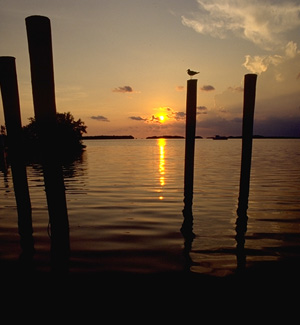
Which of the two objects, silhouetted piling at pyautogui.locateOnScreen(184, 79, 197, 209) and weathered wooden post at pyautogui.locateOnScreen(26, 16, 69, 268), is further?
silhouetted piling at pyautogui.locateOnScreen(184, 79, 197, 209)

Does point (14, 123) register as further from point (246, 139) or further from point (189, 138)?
point (246, 139)

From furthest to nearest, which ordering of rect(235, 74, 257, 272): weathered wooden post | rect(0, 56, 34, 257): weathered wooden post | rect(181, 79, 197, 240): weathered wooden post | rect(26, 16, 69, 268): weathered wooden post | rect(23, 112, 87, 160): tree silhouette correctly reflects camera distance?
rect(23, 112, 87, 160): tree silhouette
rect(181, 79, 197, 240): weathered wooden post
rect(235, 74, 257, 272): weathered wooden post
rect(0, 56, 34, 257): weathered wooden post
rect(26, 16, 69, 268): weathered wooden post

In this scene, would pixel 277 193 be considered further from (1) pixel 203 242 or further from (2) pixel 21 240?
(2) pixel 21 240

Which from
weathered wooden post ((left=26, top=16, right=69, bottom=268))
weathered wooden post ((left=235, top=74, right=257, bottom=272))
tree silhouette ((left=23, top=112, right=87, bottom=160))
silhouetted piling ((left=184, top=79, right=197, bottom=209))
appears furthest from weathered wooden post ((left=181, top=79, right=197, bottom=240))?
tree silhouette ((left=23, top=112, right=87, bottom=160))

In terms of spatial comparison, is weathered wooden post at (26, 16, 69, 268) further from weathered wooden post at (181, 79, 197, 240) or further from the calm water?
weathered wooden post at (181, 79, 197, 240)

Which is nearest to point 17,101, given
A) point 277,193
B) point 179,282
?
point 179,282

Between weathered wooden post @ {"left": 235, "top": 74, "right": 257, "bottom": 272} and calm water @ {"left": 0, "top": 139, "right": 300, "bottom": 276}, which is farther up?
weathered wooden post @ {"left": 235, "top": 74, "right": 257, "bottom": 272}

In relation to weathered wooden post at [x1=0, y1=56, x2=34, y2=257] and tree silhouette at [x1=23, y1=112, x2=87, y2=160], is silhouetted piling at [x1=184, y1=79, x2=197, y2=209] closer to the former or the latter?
weathered wooden post at [x1=0, y1=56, x2=34, y2=257]

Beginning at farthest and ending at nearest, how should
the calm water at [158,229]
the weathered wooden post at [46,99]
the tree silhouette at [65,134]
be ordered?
the tree silhouette at [65,134] < the calm water at [158,229] < the weathered wooden post at [46,99]

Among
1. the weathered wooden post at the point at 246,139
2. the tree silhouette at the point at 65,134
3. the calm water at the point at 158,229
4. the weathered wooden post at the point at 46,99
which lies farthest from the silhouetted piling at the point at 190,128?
the tree silhouette at the point at 65,134

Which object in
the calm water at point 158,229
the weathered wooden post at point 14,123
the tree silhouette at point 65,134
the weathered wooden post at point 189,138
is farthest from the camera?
the tree silhouette at point 65,134

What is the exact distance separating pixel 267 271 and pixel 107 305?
2860 millimetres

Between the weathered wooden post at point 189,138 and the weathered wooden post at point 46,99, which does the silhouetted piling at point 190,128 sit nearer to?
the weathered wooden post at point 189,138

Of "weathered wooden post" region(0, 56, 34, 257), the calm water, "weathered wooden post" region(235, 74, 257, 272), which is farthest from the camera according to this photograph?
"weathered wooden post" region(235, 74, 257, 272)
